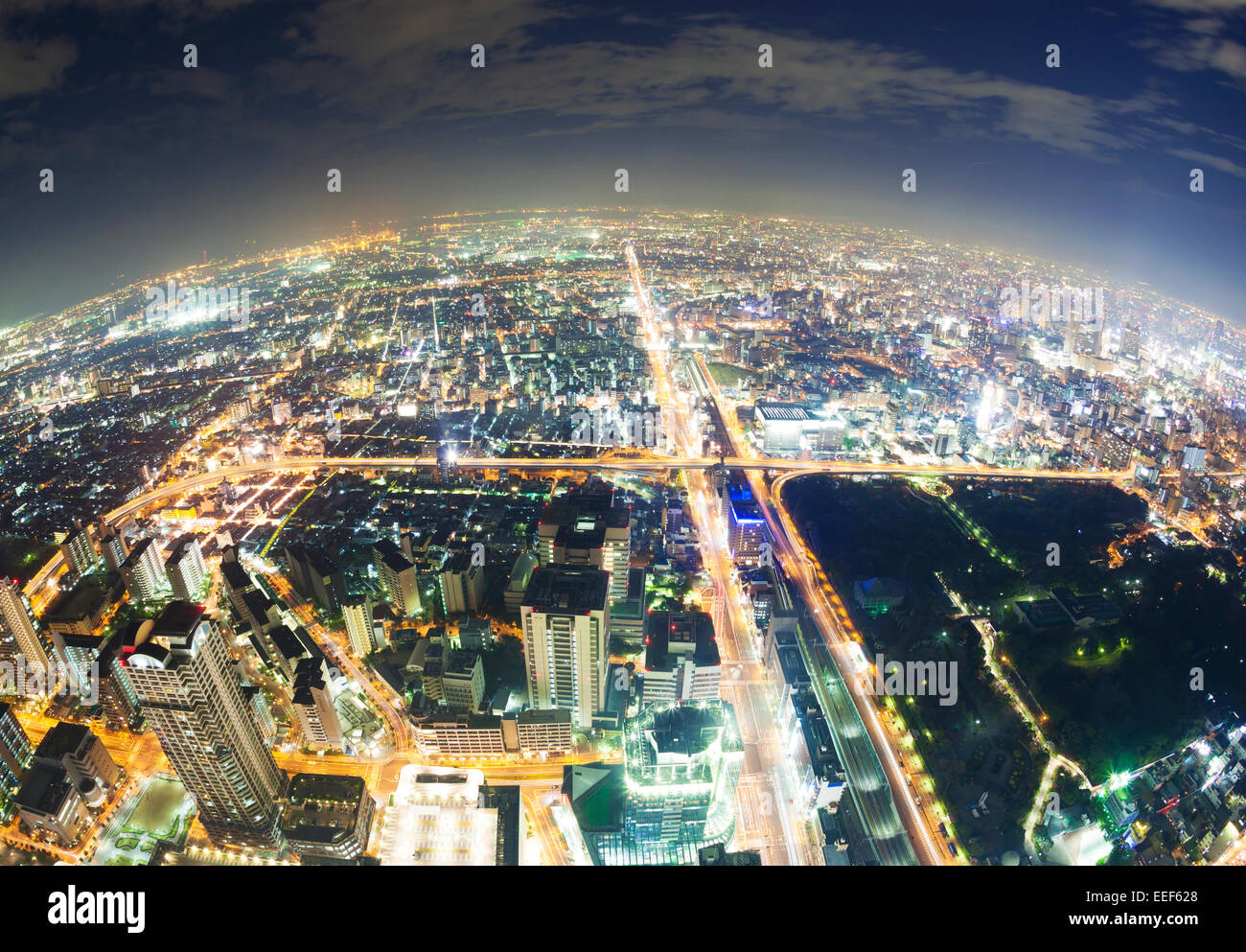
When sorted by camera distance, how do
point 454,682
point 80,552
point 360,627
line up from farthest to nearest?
point 80,552, point 360,627, point 454,682

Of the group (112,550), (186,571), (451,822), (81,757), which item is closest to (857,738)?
(451,822)

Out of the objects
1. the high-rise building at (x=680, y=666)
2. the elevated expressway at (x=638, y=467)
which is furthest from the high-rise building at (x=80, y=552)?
the high-rise building at (x=680, y=666)

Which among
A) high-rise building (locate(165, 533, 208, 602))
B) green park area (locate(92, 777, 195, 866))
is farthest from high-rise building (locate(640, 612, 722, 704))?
high-rise building (locate(165, 533, 208, 602))

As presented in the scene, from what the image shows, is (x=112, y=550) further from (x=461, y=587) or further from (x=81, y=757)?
(x=461, y=587)

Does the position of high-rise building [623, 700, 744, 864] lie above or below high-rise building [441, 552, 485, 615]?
below

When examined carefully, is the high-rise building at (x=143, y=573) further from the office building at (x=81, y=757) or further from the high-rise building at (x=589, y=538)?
the high-rise building at (x=589, y=538)

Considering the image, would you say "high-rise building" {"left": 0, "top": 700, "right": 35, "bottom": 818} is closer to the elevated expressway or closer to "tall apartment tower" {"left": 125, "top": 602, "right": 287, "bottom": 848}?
"tall apartment tower" {"left": 125, "top": 602, "right": 287, "bottom": 848}
